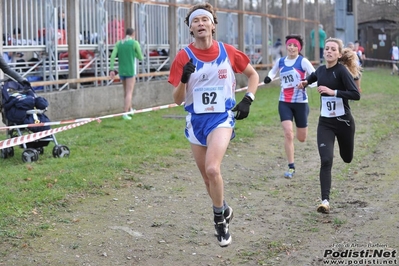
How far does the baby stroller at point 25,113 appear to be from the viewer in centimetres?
1137

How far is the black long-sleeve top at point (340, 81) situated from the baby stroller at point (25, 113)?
436 centimetres

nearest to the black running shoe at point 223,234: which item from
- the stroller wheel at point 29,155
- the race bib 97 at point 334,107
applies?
the race bib 97 at point 334,107

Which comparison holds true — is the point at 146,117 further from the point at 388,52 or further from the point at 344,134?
the point at 388,52

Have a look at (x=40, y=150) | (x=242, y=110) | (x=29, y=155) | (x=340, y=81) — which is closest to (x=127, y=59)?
(x=40, y=150)

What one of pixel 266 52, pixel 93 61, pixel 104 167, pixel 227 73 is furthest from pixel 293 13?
pixel 227 73

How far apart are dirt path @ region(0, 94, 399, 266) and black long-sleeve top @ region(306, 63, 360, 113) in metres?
1.31

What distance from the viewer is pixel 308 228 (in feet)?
26.7

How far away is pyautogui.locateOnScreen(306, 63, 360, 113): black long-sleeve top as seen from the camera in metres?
8.94

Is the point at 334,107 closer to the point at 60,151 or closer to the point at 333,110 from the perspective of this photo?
the point at 333,110

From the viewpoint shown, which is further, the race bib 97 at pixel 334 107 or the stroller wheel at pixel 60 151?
the stroller wheel at pixel 60 151

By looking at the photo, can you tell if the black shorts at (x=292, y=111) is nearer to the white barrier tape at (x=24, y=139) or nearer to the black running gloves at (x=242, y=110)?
the white barrier tape at (x=24, y=139)

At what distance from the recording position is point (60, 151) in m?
11.7

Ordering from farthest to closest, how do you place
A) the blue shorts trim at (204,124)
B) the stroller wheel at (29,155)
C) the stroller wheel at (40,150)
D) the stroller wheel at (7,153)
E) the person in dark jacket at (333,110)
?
the stroller wheel at (40,150)
the stroller wheel at (7,153)
the stroller wheel at (29,155)
the person in dark jacket at (333,110)
the blue shorts trim at (204,124)

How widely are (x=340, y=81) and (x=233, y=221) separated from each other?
83.1 inches
